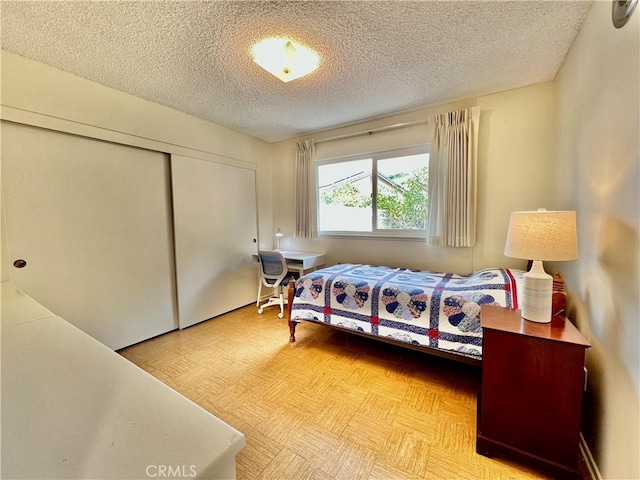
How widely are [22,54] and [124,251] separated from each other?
1626 mm

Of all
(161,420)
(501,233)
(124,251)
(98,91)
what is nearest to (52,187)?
(124,251)

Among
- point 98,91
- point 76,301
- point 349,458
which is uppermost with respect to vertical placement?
point 98,91

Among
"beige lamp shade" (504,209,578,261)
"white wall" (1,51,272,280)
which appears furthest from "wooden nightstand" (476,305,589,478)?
"white wall" (1,51,272,280)

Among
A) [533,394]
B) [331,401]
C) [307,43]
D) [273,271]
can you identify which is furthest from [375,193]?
[533,394]

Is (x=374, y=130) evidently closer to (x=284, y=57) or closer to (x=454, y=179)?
(x=454, y=179)

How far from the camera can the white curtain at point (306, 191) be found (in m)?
3.75

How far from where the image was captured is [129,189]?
8.40ft

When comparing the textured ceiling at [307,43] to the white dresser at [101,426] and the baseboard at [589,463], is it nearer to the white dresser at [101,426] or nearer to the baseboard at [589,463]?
the white dresser at [101,426]

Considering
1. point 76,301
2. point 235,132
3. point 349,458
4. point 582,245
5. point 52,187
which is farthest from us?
point 235,132

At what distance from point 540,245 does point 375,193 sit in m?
2.21

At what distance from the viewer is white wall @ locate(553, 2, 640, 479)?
1.05m

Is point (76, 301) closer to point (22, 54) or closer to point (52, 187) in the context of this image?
point (52, 187)

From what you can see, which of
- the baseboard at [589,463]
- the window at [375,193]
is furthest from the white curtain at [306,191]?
the baseboard at [589,463]

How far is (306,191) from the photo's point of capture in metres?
3.79
